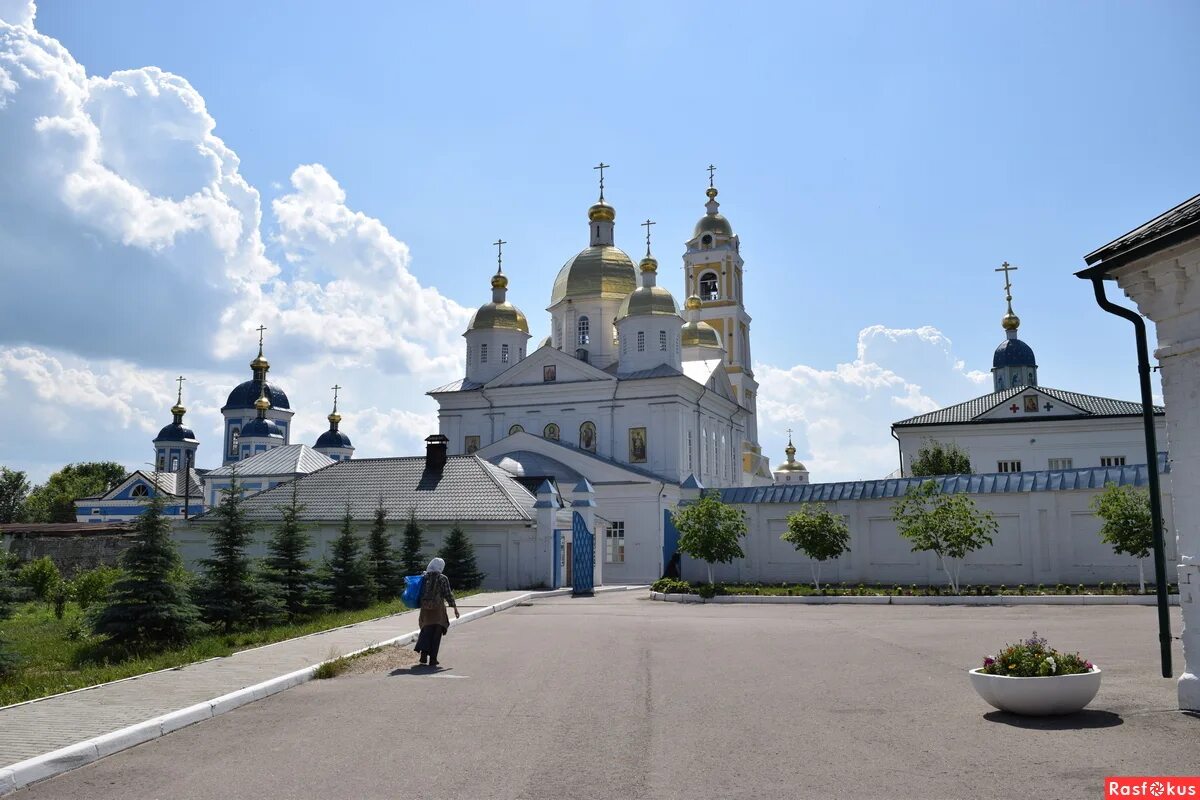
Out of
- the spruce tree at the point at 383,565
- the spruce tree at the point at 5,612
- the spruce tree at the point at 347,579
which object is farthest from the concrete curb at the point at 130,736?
the spruce tree at the point at 383,565

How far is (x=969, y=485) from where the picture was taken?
97.7 ft

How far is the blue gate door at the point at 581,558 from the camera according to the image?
29781mm

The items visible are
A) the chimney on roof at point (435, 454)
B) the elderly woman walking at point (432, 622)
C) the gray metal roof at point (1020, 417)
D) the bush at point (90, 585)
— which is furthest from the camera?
the gray metal roof at point (1020, 417)

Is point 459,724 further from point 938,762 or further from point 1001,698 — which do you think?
point 1001,698

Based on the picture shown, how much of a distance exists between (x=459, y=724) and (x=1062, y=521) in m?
24.1

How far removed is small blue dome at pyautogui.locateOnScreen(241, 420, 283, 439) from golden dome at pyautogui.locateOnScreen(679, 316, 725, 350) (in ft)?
121

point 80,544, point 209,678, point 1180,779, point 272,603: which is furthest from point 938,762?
point 80,544

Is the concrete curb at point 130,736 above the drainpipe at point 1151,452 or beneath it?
beneath

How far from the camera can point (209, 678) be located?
1130cm

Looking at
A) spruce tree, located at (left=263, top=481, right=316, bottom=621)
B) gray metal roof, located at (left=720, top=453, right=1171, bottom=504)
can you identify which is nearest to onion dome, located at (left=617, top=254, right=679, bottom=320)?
gray metal roof, located at (left=720, top=453, right=1171, bottom=504)

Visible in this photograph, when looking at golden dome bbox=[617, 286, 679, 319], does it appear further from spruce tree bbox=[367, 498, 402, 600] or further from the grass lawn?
the grass lawn

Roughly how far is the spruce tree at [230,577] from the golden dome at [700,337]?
4443 centimetres

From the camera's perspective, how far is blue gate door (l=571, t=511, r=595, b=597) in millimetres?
29781

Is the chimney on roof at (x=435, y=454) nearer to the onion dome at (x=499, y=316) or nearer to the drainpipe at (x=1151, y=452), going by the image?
the onion dome at (x=499, y=316)
